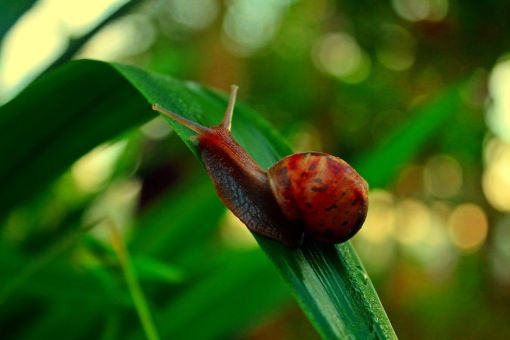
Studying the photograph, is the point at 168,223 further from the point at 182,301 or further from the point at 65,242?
the point at 65,242

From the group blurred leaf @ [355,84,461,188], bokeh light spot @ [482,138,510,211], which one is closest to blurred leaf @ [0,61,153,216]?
blurred leaf @ [355,84,461,188]

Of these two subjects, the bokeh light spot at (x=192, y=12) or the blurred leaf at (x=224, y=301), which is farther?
the bokeh light spot at (x=192, y=12)

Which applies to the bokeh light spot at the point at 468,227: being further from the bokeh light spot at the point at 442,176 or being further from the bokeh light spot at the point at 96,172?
the bokeh light spot at the point at 96,172

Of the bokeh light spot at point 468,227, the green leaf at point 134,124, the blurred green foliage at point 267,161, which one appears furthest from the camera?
the bokeh light spot at point 468,227

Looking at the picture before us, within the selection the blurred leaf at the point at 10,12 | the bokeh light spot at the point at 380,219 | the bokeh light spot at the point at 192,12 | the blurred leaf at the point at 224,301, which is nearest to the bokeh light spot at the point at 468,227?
the bokeh light spot at the point at 380,219

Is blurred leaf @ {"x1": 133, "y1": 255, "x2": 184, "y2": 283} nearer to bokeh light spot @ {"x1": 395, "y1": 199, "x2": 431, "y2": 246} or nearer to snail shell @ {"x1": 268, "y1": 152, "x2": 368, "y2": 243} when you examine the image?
snail shell @ {"x1": 268, "y1": 152, "x2": 368, "y2": 243}

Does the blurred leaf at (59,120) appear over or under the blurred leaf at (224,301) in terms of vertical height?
over

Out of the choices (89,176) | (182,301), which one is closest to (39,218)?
(89,176)
